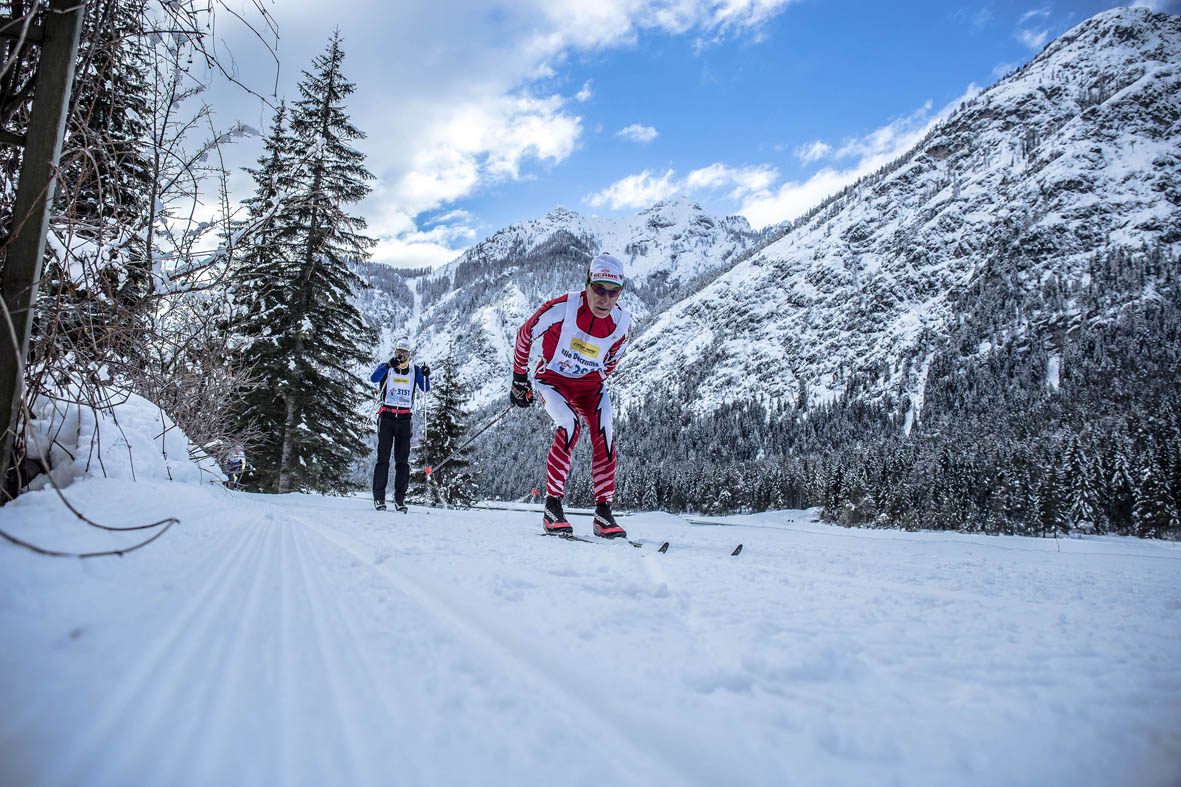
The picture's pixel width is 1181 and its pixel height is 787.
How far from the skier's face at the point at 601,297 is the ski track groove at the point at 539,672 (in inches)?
118

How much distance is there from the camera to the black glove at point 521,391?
4723 millimetres

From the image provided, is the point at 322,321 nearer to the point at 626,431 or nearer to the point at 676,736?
the point at 676,736

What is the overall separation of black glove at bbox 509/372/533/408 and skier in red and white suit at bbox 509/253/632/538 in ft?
0.52

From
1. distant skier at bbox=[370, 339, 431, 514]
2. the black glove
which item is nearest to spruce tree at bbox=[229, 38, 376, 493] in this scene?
distant skier at bbox=[370, 339, 431, 514]

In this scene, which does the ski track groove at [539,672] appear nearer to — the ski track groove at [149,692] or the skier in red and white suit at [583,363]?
the ski track groove at [149,692]

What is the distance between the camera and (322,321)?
39.6ft

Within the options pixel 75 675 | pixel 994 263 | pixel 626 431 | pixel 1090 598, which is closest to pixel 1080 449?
pixel 1090 598

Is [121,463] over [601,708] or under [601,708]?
over

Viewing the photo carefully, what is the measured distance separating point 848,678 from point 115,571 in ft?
5.36

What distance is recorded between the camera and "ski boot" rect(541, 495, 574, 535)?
12.5 ft

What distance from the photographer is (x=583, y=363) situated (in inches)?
174

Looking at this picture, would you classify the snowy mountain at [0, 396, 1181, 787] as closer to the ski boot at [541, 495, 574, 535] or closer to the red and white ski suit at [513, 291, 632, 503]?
the ski boot at [541, 495, 574, 535]

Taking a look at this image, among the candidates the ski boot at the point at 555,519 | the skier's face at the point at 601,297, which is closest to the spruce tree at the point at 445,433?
the skier's face at the point at 601,297

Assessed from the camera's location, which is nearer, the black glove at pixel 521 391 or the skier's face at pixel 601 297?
the skier's face at pixel 601 297
